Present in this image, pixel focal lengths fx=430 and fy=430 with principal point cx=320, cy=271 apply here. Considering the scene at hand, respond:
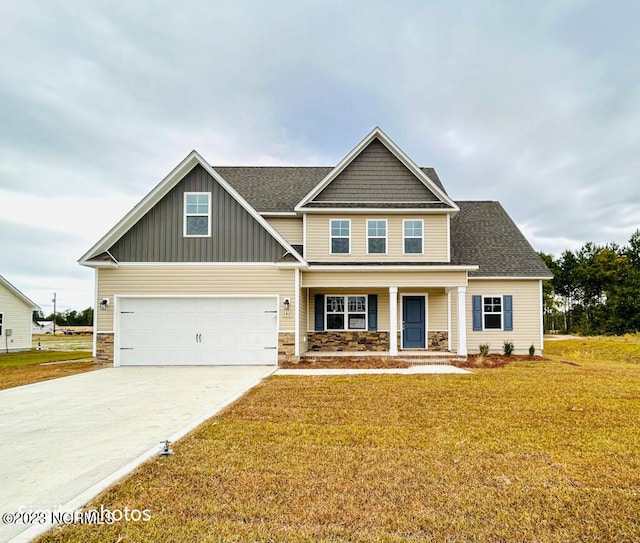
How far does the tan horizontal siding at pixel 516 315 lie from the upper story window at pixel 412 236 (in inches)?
115

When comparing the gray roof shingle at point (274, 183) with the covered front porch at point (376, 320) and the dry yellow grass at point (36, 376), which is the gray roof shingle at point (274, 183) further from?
the dry yellow grass at point (36, 376)

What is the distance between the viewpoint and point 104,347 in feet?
46.2

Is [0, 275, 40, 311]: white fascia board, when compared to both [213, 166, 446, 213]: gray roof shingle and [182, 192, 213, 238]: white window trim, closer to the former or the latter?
[213, 166, 446, 213]: gray roof shingle

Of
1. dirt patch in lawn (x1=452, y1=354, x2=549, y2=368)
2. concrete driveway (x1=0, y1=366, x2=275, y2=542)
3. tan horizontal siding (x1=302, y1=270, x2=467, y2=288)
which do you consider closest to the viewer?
concrete driveway (x1=0, y1=366, x2=275, y2=542)

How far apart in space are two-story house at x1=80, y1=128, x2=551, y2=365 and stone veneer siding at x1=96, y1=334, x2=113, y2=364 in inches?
2.3

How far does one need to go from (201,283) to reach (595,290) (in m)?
50.8

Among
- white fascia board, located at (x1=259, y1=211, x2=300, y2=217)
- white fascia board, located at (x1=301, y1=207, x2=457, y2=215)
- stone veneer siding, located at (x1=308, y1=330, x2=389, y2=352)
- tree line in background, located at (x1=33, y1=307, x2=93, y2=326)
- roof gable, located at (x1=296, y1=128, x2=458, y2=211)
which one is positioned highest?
roof gable, located at (x1=296, y1=128, x2=458, y2=211)

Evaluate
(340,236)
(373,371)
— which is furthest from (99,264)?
(373,371)

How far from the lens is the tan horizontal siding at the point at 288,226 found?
17.2m

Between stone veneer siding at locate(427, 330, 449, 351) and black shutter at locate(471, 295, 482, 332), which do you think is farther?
black shutter at locate(471, 295, 482, 332)

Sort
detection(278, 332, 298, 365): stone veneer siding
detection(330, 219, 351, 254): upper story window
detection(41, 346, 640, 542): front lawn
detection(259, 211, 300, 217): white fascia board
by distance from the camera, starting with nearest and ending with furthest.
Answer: detection(41, 346, 640, 542): front lawn, detection(278, 332, 298, 365): stone veneer siding, detection(330, 219, 351, 254): upper story window, detection(259, 211, 300, 217): white fascia board

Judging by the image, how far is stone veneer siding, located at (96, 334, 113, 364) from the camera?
14086 millimetres

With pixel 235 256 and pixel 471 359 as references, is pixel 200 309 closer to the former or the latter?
pixel 235 256

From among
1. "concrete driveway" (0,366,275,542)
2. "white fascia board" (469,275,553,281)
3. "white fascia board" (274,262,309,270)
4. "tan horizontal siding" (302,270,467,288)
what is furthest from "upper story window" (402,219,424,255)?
"concrete driveway" (0,366,275,542)
